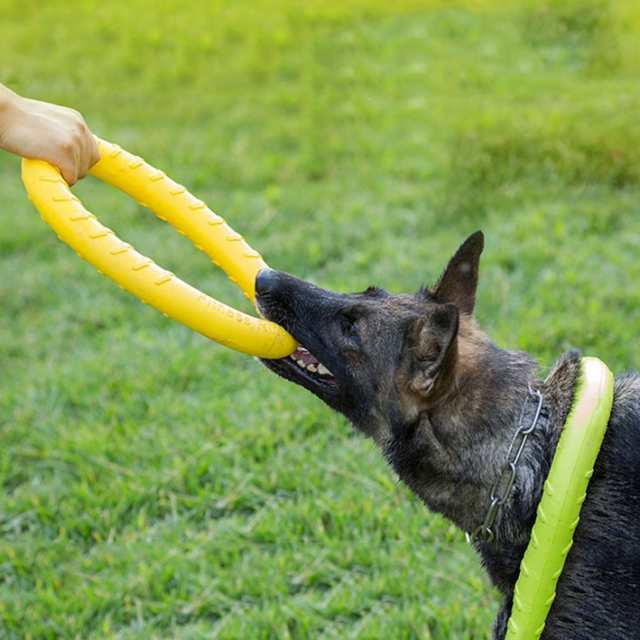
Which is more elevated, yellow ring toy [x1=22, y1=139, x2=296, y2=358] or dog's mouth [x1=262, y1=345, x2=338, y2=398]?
yellow ring toy [x1=22, y1=139, x2=296, y2=358]

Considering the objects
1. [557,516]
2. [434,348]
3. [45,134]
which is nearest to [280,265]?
[45,134]

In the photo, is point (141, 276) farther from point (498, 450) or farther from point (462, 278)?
point (498, 450)

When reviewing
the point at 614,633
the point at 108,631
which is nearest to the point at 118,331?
the point at 108,631

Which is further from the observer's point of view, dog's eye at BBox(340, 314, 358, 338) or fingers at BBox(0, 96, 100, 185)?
dog's eye at BBox(340, 314, 358, 338)

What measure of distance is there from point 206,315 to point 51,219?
66cm

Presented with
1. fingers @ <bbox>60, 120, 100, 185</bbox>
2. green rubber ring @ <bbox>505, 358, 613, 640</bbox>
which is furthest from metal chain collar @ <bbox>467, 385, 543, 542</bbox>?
fingers @ <bbox>60, 120, 100, 185</bbox>

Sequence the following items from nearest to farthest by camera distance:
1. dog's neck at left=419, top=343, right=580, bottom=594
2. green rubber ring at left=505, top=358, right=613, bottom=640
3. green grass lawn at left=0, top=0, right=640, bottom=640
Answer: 1. green rubber ring at left=505, top=358, right=613, bottom=640
2. dog's neck at left=419, top=343, right=580, bottom=594
3. green grass lawn at left=0, top=0, right=640, bottom=640

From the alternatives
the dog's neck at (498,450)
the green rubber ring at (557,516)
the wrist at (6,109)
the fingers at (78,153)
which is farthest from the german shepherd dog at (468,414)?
the wrist at (6,109)

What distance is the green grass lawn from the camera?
205 inches

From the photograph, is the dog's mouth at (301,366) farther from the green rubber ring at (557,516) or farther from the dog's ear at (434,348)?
the green rubber ring at (557,516)

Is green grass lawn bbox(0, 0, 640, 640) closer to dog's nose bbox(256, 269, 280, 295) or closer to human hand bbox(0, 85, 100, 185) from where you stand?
dog's nose bbox(256, 269, 280, 295)

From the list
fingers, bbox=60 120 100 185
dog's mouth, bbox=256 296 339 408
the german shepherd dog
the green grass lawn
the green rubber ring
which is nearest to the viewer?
the green rubber ring

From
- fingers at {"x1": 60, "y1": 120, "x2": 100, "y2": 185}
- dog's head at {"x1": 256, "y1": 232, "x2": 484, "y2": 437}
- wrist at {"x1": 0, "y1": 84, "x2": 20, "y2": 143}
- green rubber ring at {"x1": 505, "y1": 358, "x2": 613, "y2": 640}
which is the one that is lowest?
→ green rubber ring at {"x1": 505, "y1": 358, "x2": 613, "y2": 640}

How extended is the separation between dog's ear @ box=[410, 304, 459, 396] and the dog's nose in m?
0.62
